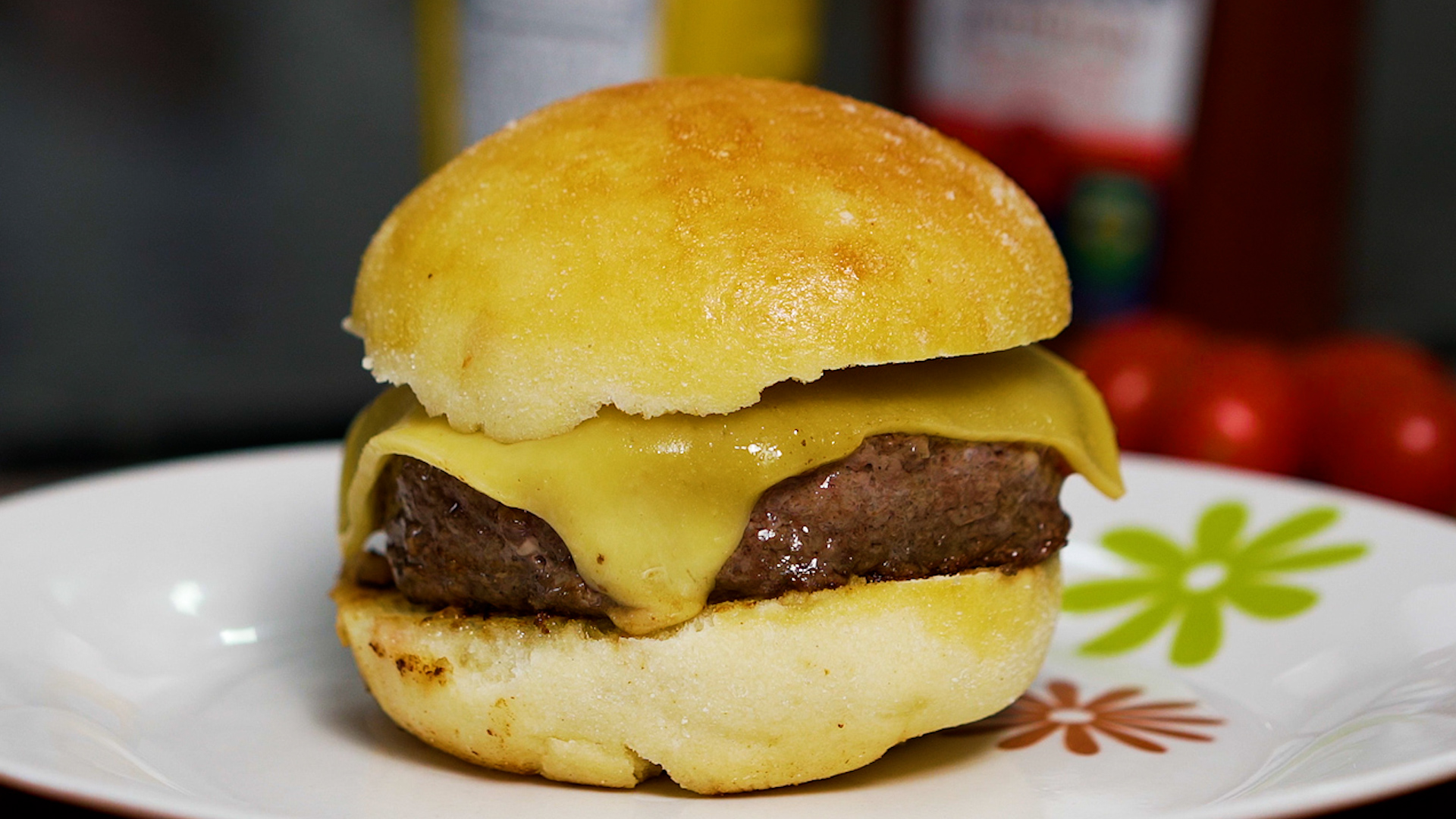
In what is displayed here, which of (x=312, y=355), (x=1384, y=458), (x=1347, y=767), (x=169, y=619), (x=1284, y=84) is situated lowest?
(x=312, y=355)

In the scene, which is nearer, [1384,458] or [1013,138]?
[1384,458]

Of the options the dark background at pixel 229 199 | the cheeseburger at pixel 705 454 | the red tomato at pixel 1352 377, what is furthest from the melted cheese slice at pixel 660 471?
the dark background at pixel 229 199

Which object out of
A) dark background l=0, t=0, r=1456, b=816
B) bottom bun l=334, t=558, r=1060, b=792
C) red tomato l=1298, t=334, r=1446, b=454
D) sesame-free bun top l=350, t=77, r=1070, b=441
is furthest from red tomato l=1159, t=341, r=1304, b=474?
bottom bun l=334, t=558, r=1060, b=792

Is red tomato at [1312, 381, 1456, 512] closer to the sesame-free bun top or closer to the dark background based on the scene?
the dark background

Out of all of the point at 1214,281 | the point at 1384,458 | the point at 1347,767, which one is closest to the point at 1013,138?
the point at 1214,281

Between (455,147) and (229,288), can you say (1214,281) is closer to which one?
(455,147)

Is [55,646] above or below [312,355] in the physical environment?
above

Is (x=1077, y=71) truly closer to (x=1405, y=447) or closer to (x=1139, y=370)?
(x=1139, y=370)
